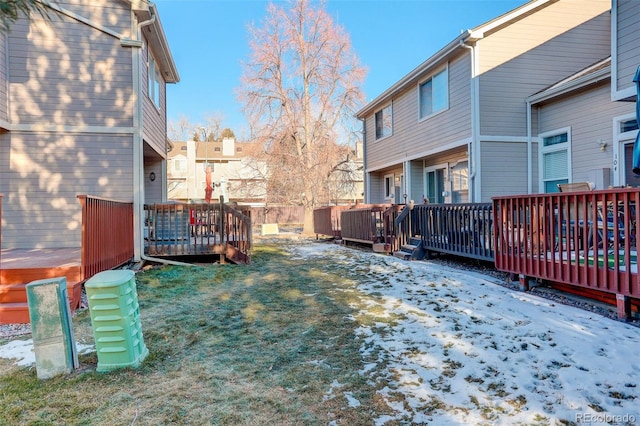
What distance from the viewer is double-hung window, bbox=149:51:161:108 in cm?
926

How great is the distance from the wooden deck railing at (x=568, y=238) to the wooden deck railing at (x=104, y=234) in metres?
5.75

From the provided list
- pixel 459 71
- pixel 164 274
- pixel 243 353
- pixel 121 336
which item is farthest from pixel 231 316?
pixel 459 71

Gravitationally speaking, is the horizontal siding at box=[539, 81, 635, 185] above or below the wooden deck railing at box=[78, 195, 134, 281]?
above

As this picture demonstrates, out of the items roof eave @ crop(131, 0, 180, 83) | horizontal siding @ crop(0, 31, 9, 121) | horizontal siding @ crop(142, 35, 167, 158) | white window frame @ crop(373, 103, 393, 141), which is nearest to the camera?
horizontal siding @ crop(0, 31, 9, 121)

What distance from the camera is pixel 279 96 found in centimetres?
1842

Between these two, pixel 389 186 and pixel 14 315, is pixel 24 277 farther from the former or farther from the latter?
pixel 389 186

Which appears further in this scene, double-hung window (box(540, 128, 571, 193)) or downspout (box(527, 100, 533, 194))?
downspout (box(527, 100, 533, 194))

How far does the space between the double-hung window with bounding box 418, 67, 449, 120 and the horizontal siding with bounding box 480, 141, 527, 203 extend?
1943 mm

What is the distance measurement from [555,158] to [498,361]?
8.13m

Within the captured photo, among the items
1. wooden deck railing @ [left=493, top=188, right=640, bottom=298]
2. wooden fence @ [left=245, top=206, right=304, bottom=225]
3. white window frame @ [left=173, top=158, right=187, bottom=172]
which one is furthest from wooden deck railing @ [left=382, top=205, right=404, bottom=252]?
white window frame @ [left=173, top=158, right=187, bottom=172]

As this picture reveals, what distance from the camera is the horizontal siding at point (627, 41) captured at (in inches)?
232

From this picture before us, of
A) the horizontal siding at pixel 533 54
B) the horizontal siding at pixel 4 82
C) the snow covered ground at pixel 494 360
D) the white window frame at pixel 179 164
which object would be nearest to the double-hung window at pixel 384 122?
the horizontal siding at pixel 533 54

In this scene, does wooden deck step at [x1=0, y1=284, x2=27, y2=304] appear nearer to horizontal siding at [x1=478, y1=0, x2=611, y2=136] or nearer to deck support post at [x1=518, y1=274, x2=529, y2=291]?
deck support post at [x1=518, y1=274, x2=529, y2=291]

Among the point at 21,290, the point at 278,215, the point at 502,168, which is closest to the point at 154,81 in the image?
the point at 21,290
